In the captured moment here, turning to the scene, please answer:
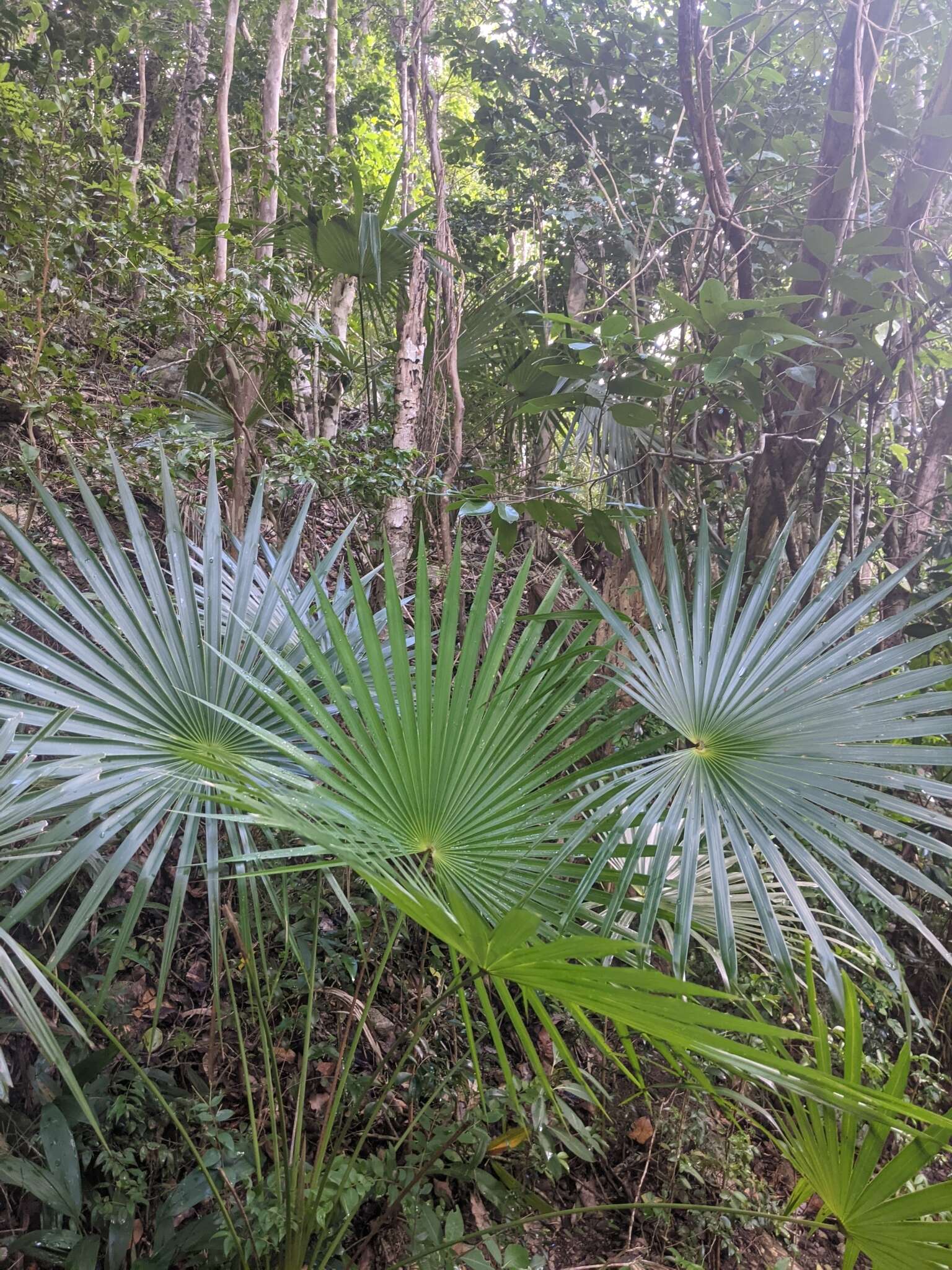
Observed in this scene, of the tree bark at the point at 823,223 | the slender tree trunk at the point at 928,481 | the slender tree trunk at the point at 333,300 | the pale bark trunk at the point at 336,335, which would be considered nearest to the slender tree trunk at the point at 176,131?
the slender tree trunk at the point at 333,300

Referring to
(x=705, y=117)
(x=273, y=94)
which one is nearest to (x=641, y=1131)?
(x=705, y=117)

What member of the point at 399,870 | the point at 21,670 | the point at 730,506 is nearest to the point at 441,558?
the point at 730,506

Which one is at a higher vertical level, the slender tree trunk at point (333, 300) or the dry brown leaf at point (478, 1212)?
the slender tree trunk at point (333, 300)

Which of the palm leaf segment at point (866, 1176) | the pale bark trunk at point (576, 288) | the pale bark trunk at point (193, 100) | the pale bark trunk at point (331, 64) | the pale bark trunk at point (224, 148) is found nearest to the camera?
the palm leaf segment at point (866, 1176)

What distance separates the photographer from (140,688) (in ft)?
3.97

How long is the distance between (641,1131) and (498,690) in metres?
1.59

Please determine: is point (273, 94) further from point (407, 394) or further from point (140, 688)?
point (140, 688)

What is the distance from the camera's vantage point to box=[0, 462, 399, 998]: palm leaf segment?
3.34 ft

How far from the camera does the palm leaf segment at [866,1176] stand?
94 centimetres

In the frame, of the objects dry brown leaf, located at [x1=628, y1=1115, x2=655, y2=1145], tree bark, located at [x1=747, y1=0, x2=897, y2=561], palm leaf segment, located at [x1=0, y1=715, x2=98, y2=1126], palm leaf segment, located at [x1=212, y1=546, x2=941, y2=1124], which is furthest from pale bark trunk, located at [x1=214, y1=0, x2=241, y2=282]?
dry brown leaf, located at [x1=628, y1=1115, x2=655, y2=1145]

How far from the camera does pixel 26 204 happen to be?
241 cm

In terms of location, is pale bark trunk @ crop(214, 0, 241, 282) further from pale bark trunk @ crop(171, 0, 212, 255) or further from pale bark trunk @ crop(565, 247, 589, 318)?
pale bark trunk @ crop(171, 0, 212, 255)

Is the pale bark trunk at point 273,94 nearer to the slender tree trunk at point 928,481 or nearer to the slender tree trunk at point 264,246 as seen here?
the slender tree trunk at point 264,246

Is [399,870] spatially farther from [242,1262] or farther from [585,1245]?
[585,1245]
